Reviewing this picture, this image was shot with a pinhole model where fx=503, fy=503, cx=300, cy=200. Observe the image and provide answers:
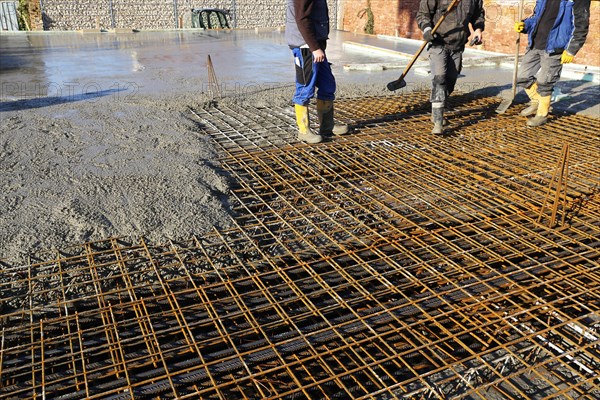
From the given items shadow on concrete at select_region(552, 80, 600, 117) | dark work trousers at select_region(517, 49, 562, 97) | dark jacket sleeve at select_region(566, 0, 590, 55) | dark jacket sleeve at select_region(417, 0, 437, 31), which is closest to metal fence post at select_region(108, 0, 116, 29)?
shadow on concrete at select_region(552, 80, 600, 117)

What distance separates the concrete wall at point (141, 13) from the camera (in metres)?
21.3

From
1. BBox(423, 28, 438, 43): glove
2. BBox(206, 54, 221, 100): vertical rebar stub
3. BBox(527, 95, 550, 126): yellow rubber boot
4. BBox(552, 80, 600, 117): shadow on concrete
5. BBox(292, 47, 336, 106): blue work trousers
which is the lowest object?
BBox(552, 80, 600, 117): shadow on concrete

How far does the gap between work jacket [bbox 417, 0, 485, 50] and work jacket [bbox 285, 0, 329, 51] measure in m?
1.18

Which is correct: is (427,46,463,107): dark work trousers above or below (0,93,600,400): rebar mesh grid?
above

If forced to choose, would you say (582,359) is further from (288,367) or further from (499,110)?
(499,110)

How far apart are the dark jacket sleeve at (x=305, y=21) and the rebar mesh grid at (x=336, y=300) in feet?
3.82

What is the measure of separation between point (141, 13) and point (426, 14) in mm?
20679

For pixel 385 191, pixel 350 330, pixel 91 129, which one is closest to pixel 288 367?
pixel 350 330

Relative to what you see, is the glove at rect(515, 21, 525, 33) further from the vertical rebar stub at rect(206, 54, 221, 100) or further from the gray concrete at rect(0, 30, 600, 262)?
the vertical rebar stub at rect(206, 54, 221, 100)

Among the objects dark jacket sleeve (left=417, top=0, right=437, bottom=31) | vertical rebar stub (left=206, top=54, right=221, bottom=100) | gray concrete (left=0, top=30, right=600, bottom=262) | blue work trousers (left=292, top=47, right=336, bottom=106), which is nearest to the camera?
gray concrete (left=0, top=30, right=600, bottom=262)

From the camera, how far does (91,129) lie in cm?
483

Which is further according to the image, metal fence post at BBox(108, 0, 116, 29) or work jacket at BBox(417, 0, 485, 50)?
metal fence post at BBox(108, 0, 116, 29)

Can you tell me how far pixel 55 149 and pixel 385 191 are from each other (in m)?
2.76

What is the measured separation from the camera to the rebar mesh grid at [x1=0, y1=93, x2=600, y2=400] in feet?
6.65
